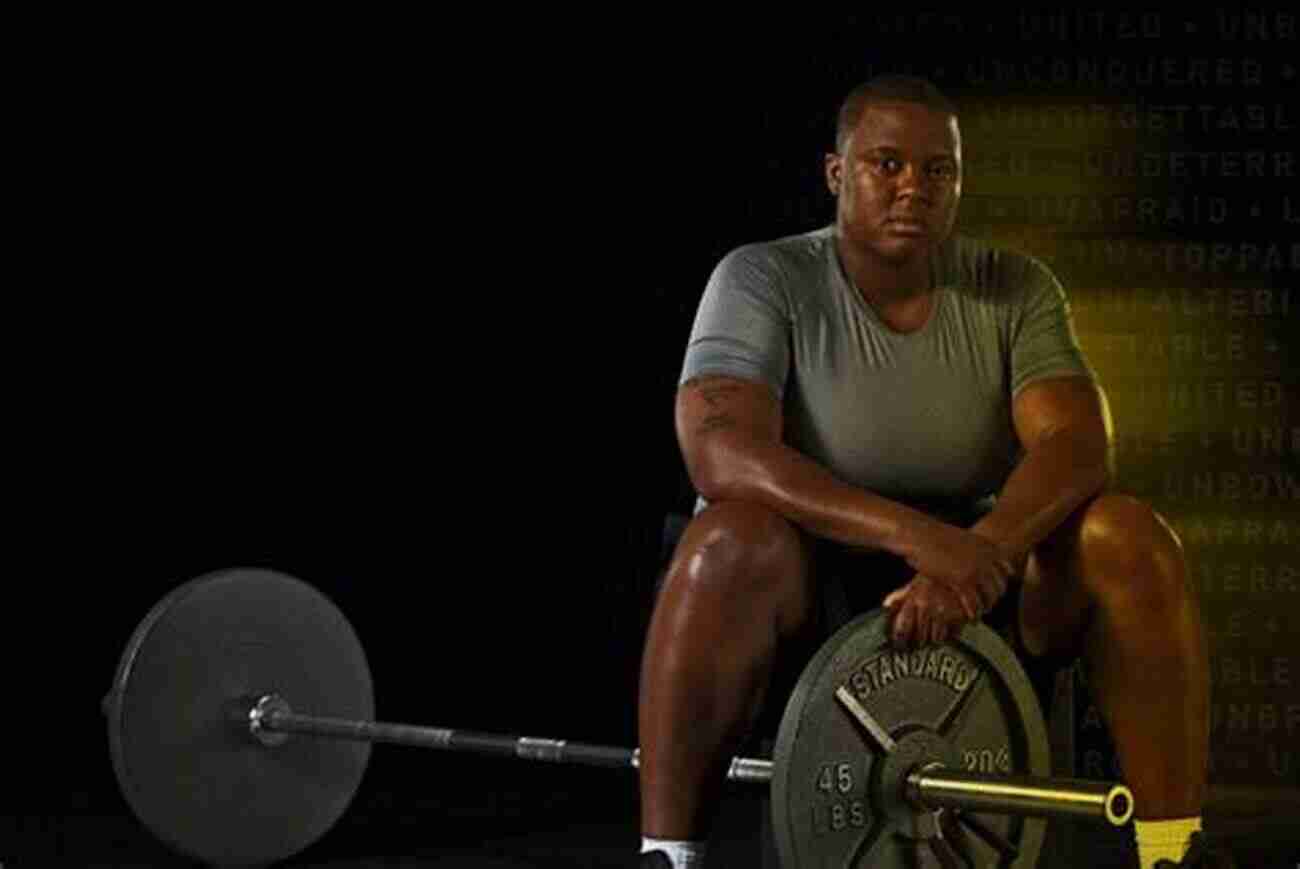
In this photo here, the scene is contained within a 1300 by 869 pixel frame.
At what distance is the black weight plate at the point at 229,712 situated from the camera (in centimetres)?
276

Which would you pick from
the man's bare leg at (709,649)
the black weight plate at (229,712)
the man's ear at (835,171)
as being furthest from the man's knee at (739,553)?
the black weight plate at (229,712)

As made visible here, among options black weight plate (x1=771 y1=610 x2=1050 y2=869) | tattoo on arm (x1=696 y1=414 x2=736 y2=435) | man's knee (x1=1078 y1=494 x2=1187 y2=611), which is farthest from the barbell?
tattoo on arm (x1=696 y1=414 x2=736 y2=435)

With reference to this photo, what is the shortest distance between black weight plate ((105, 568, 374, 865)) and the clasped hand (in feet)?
4.18

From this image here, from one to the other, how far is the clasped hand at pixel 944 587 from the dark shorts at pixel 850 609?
0.10 metres

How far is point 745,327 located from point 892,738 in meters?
0.39

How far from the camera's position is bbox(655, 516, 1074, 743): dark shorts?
190 cm

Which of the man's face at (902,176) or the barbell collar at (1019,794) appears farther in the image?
the man's face at (902,176)

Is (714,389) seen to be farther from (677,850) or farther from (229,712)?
(229,712)

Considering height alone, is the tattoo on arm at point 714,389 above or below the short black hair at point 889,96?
below

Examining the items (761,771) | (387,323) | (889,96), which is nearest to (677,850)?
(761,771)

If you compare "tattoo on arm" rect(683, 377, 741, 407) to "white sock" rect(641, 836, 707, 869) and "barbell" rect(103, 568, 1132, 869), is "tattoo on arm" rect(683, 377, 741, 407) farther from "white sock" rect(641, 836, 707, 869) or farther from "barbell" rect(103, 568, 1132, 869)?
"white sock" rect(641, 836, 707, 869)

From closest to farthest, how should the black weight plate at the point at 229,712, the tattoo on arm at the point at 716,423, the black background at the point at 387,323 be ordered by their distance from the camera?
the tattoo on arm at the point at 716,423
the black weight plate at the point at 229,712
the black background at the point at 387,323

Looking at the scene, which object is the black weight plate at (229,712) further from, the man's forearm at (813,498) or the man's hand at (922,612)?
the man's hand at (922,612)

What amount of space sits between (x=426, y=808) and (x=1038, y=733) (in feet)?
5.10
